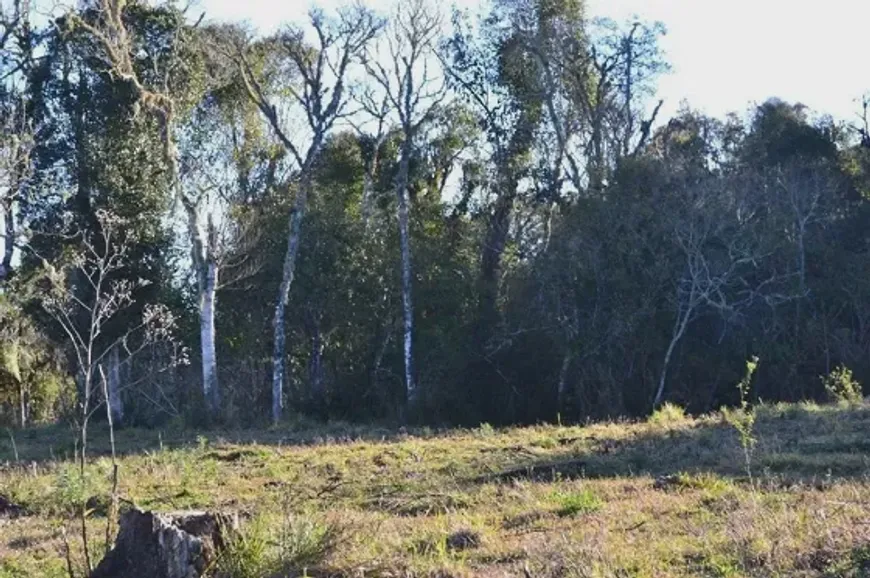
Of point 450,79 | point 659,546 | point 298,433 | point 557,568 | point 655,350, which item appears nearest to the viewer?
point 557,568

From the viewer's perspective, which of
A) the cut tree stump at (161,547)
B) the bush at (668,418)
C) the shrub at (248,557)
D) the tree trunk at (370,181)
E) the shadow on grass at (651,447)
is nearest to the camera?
the cut tree stump at (161,547)

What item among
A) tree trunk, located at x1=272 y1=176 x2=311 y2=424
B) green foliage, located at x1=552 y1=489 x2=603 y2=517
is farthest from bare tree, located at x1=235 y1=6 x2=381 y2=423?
green foliage, located at x1=552 y1=489 x2=603 y2=517

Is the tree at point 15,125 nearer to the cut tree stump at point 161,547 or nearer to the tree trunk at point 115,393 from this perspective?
the tree trunk at point 115,393

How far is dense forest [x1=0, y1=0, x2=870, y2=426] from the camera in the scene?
2739 cm

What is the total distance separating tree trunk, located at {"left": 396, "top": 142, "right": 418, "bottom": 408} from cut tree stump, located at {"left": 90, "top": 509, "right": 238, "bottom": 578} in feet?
75.9

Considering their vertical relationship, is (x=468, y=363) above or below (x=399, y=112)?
below

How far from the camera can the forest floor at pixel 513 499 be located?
6.57m

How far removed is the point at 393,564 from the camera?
6766 mm

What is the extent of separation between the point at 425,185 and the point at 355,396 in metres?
7.75

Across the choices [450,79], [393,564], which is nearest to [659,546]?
[393,564]

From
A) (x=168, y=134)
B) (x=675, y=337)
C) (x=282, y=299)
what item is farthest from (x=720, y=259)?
(x=168, y=134)

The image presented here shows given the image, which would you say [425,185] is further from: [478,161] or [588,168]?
[588,168]

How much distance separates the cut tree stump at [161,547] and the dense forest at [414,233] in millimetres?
19427

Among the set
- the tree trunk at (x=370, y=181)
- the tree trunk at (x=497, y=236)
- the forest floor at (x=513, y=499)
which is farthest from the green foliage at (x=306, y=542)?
the tree trunk at (x=370, y=181)
